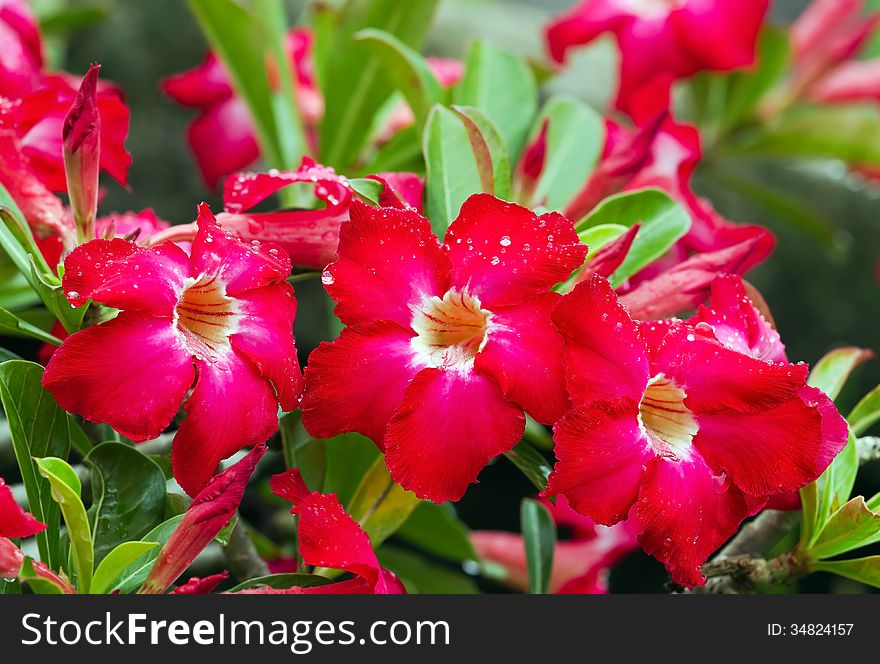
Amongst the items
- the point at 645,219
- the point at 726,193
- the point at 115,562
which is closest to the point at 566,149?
the point at 645,219

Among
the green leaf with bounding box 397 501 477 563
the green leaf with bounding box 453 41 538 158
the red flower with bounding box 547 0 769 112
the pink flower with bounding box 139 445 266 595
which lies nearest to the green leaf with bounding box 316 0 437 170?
the green leaf with bounding box 453 41 538 158

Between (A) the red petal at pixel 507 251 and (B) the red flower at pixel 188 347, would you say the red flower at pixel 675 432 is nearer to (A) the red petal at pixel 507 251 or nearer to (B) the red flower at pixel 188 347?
(A) the red petal at pixel 507 251

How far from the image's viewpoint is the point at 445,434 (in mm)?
473

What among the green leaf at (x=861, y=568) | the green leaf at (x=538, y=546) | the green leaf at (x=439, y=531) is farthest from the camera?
the green leaf at (x=439, y=531)

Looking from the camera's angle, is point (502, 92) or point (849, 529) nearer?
point (849, 529)

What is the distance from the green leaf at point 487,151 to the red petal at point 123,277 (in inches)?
8.1

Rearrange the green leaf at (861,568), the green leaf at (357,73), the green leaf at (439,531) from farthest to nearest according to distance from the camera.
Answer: the green leaf at (357,73) < the green leaf at (439,531) < the green leaf at (861,568)

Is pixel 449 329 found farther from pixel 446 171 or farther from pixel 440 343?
pixel 446 171

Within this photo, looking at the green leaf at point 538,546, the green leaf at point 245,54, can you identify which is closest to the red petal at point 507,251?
the green leaf at point 538,546

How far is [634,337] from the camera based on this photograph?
0.49 metres

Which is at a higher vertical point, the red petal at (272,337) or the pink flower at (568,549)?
the red petal at (272,337)

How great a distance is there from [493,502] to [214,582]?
3.00ft

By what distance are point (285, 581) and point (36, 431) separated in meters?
0.16

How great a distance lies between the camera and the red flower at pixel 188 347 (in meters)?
0.47
